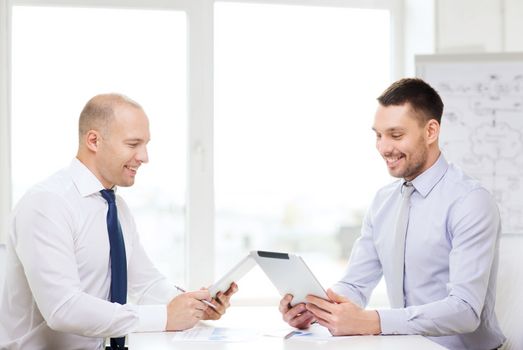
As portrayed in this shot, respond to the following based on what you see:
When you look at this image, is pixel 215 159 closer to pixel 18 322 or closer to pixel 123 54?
pixel 123 54

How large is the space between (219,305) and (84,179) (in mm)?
627

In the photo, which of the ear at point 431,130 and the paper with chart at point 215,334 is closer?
the paper with chart at point 215,334

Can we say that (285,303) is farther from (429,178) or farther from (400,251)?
(429,178)

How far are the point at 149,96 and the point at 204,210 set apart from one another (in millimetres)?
673

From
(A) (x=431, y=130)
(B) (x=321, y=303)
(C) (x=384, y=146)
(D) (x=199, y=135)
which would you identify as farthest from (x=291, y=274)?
(D) (x=199, y=135)

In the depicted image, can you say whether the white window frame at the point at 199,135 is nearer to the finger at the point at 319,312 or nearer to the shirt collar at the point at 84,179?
the shirt collar at the point at 84,179

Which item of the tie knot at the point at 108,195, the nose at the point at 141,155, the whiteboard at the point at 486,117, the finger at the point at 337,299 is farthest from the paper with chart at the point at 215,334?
the whiteboard at the point at 486,117

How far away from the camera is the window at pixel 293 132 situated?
4051 mm

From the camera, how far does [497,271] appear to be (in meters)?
2.62

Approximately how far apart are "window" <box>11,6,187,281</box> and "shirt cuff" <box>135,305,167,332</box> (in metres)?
1.70

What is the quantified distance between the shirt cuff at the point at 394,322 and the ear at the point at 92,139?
1.10 m

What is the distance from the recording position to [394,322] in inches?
89.4

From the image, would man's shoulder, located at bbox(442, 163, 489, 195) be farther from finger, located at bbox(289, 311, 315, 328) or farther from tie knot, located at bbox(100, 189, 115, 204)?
tie knot, located at bbox(100, 189, 115, 204)

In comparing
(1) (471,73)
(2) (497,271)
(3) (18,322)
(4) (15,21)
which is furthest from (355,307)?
(4) (15,21)
